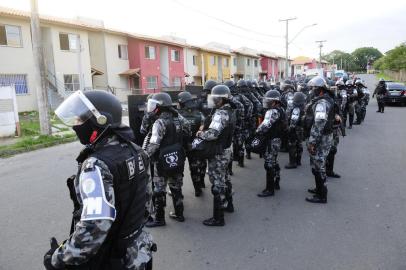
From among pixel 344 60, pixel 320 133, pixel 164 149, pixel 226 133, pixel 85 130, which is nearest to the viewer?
pixel 85 130

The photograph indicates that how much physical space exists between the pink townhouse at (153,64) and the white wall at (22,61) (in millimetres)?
8424

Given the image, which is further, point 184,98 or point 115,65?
point 115,65

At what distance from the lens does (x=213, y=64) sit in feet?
133

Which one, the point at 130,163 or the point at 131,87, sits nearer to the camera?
the point at 130,163

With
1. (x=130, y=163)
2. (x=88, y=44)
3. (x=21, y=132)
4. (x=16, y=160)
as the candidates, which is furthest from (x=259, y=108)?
(x=88, y=44)

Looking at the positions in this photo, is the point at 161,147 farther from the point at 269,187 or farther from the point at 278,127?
the point at 269,187

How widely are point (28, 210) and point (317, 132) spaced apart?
15.5ft

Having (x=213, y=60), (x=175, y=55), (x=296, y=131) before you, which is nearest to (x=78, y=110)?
(x=296, y=131)

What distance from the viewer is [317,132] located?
5.14 metres

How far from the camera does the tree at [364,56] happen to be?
126m

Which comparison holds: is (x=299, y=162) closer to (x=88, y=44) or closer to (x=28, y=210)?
(x=28, y=210)

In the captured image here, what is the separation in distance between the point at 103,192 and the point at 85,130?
0.46 meters

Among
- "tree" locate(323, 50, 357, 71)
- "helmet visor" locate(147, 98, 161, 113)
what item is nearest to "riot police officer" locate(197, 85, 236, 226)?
"helmet visor" locate(147, 98, 161, 113)

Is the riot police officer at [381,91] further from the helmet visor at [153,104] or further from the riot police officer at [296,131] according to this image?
the helmet visor at [153,104]
